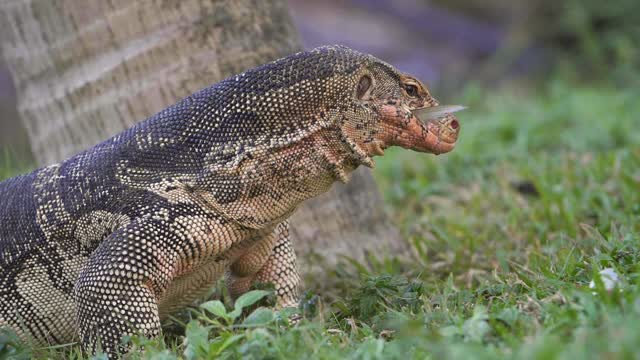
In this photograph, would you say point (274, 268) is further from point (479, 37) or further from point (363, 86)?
point (479, 37)

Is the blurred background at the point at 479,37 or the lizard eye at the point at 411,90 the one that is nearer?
the lizard eye at the point at 411,90

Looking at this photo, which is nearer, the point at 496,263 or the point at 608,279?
the point at 608,279

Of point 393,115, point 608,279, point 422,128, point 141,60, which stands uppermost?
point 141,60

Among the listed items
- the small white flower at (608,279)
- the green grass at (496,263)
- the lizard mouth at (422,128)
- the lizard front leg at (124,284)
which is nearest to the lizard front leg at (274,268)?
the green grass at (496,263)

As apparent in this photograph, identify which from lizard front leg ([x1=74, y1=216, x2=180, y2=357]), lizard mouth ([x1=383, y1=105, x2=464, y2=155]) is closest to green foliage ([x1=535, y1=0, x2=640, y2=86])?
lizard mouth ([x1=383, y1=105, x2=464, y2=155])

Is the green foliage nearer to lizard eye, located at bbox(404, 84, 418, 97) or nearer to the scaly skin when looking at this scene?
lizard eye, located at bbox(404, 84, 418, 97)

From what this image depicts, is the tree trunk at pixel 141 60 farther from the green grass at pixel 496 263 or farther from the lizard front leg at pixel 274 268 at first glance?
the lizard front leg at pixel 274 268

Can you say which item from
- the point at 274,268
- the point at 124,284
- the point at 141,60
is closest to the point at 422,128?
the point at 274,268

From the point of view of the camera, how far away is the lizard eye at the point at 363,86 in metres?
3.98

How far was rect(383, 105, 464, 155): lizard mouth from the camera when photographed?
4.02 meters

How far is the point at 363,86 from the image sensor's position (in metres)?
4.00

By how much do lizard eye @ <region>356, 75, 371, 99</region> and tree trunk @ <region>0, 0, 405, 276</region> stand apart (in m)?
1.57

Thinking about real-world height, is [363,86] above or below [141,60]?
below

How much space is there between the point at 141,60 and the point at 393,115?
210 cm
